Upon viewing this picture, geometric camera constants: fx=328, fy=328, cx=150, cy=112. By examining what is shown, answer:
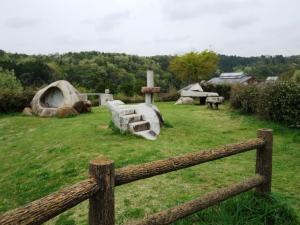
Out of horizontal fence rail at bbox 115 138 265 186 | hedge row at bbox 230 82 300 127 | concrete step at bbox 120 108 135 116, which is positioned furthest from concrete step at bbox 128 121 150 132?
horizontal fence rail at bbox 115 138 265 186

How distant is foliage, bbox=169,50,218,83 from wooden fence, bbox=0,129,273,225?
42520 millimetres

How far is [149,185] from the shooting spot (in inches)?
213

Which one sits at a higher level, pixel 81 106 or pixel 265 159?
pixel 265 159

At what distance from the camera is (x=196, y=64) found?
46062 millimetres

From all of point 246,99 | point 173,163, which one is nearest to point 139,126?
point 246,99

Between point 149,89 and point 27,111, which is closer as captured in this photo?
point 149,89

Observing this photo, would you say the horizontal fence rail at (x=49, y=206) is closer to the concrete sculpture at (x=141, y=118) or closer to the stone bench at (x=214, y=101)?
the concrete sculpture at (x=141, y=118)

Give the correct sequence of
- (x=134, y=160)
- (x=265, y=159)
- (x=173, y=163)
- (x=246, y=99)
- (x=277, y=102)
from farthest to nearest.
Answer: (x=246, y=99) < (x=277, y=102) < (x=134, y=160) < (x=265, y=159) < (x=173, y=163)

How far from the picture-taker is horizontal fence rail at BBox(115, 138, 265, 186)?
2760mm

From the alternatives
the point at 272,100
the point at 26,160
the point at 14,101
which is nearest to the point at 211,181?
the point at 26,160

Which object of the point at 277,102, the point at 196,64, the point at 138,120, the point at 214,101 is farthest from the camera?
the point at 196,64

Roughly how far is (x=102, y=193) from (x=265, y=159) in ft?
8.30

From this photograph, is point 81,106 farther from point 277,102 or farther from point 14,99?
point 277,102

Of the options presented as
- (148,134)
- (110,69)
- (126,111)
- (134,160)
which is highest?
(110,69)
